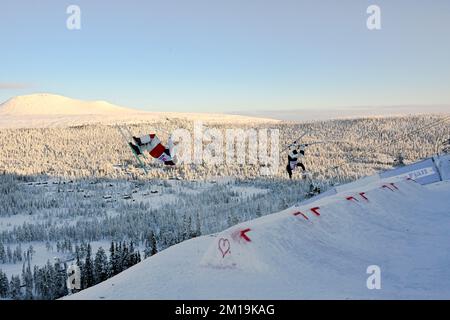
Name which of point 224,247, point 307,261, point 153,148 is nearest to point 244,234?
point 224,247

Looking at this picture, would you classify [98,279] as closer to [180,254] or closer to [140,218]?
[180,254]

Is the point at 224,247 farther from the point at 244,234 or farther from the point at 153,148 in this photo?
the point at 153,148

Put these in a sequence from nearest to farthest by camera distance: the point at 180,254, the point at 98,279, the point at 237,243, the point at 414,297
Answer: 1. the point at 414,297
2. the point at 237,243
3. the point at 180,254
4. the point at 98,279

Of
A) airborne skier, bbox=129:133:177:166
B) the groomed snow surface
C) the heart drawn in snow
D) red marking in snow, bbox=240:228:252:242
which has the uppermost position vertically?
airborne skier, bbox=129:133:177:166

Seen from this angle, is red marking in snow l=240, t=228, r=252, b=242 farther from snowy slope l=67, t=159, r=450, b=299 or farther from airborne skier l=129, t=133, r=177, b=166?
airborne skier l=129, t=133, r=177, b=166

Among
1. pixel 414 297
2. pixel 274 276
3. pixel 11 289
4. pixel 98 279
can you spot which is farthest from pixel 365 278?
pixel 11 289

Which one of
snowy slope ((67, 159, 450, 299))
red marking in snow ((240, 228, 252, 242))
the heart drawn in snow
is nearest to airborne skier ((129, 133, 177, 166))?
snowy slope ((67, 159, 450, 299))

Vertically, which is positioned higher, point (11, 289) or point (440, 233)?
point (440, 233)

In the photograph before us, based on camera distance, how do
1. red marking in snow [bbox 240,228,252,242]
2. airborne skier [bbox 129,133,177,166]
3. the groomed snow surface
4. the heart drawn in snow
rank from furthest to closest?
airborne skier [bbox 129,133,177,166] → red marking in snow [bbox 240,228,252,242] → the heart drawn in snow → the groomed snow surface
